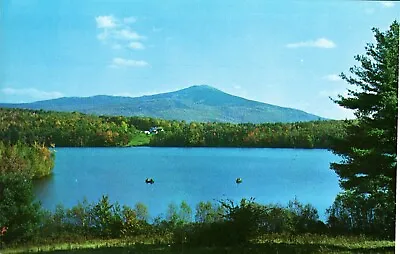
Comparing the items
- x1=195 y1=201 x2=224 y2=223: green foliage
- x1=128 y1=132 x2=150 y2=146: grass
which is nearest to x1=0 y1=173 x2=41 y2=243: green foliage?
x1=128 y1=132 x2=150 y2=146: grass

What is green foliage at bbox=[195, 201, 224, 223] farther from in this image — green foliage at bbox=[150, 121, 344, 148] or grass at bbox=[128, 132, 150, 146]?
grass at bbox=[128, 132, 150, 146]

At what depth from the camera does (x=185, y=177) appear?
4.09m

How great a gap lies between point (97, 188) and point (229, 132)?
0.91 meters

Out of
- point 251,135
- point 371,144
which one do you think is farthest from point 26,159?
point 371,144

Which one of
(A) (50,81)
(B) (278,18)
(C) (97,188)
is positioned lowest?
(C) (97,188)

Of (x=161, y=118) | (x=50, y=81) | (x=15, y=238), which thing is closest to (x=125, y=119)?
(x=161, y=118)

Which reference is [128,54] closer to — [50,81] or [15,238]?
[50,81]

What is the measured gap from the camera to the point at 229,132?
4250mm

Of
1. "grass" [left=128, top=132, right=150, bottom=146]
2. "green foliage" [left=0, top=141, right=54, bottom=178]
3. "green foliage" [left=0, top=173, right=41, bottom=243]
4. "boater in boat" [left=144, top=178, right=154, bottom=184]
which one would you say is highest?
"grass" [left=128, top=132, right=150, bottom=146]

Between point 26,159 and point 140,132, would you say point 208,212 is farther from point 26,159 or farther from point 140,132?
point 26,159

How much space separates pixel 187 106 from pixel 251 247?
0.95 meters

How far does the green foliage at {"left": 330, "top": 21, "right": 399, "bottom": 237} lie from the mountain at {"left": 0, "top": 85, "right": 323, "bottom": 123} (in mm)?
296

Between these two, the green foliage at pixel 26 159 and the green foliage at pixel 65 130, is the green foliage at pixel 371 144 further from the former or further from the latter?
the green foliage at pixel 26 159

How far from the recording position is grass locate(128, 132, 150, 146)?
4176mm
